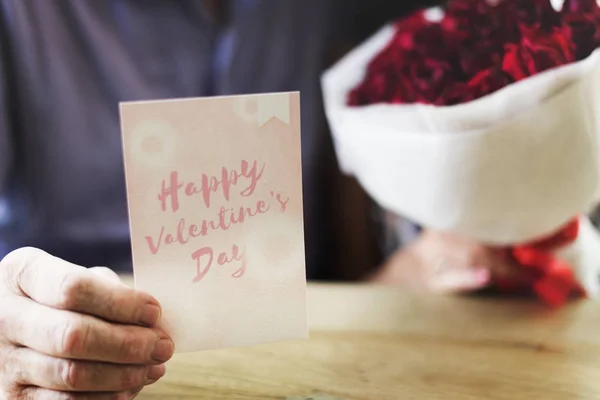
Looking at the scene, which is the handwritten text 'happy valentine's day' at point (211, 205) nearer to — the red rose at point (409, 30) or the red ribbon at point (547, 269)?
the red rose at point (409, 30)

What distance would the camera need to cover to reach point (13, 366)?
408mm

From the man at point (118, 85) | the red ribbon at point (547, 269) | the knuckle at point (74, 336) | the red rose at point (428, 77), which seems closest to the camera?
the knuckle at point (74, 336)

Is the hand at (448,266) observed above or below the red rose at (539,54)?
below

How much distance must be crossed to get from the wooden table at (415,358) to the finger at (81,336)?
109 mm

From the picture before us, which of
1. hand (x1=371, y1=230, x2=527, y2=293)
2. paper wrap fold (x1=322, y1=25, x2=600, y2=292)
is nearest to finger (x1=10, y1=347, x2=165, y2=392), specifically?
paper wrap fold (x1=322, y1=25, x2=600, y2=292)

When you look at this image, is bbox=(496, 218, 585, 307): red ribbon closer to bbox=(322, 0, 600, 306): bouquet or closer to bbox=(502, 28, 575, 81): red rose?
bbox=(322, 0, 600, 306): bouquet

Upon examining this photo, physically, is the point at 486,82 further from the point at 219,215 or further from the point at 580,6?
the point at 219,215

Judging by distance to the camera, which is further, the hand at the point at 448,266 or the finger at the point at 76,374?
the hand at the point at 448,266

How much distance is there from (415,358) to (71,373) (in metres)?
0.28

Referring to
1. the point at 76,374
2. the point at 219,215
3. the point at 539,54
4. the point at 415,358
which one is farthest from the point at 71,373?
the point at 539,54

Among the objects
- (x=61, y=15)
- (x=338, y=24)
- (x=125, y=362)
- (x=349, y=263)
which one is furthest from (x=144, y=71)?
(x=125, y=362)

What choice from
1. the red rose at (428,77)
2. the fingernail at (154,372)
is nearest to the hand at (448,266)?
the red rose at (428,77)

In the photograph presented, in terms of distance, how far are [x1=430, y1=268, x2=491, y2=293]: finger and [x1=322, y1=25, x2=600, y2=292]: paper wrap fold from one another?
8 cm

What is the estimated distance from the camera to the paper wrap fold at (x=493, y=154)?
17.9 inches
